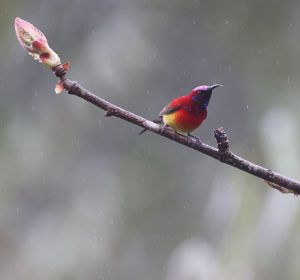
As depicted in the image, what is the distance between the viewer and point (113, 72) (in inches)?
309

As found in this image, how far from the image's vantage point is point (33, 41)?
1.26 metres

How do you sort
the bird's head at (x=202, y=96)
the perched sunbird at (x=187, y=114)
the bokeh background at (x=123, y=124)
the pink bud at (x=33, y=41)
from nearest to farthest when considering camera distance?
the pink bud at (x=33, y=41) < the bird's head at (x=202, y=96) < the perched sunbird at (x=187, y=114) < the bokeh background at (x=123, y=124)

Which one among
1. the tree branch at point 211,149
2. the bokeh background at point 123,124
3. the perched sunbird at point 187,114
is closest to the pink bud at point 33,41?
the tree branch at point 211,149

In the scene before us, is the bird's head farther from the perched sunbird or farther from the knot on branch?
the knot on branch

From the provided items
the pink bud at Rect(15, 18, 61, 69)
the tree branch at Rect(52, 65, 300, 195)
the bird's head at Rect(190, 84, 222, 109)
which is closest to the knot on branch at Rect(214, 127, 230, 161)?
the tree branch at Rect(52, 65, 300, 195)

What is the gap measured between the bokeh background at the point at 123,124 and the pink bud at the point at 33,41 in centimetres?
472

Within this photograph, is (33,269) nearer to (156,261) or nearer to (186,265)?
(156,261)

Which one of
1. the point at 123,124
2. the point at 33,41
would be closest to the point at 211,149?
the point at 33,41

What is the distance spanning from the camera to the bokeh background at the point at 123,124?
23.9ft

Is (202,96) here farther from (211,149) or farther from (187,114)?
(211,149)

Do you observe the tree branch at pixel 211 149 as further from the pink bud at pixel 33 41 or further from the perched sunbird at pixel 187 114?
the perched sunbird at pixel 187 114

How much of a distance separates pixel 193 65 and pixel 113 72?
1064 millimetres

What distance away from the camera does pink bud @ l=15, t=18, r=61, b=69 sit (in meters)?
1.25

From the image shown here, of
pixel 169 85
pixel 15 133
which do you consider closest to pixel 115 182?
pixel 169 85
